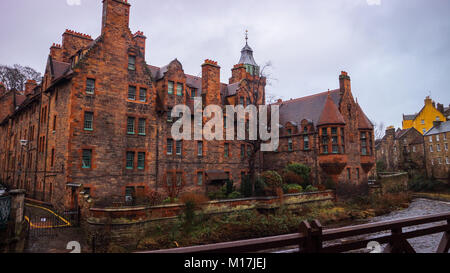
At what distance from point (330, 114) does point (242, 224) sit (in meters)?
17.7

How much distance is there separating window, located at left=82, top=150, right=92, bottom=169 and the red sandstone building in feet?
0.25

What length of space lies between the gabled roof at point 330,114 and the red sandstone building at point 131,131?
0.11 metres

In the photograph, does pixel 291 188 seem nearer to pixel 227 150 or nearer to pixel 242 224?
pixel 227 150

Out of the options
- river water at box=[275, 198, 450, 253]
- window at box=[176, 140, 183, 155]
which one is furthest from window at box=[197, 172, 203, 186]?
river water at box=[275, 198, 450, 253]

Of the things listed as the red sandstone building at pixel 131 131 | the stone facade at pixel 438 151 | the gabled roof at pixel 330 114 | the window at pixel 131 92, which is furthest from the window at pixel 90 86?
the stone facade at pixel 438 151

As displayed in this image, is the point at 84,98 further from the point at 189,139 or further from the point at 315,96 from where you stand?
the point at 315,96

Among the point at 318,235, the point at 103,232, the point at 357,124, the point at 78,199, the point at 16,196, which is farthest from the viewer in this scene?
the point at 357,124

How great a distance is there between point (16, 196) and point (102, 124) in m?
11.3

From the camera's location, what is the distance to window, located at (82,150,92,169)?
22.4 meters

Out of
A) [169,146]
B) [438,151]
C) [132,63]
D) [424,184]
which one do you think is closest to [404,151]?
[438,151]

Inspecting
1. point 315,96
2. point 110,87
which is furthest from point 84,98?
point 315,96

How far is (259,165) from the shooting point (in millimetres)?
37750

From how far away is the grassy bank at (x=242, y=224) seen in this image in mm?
19281

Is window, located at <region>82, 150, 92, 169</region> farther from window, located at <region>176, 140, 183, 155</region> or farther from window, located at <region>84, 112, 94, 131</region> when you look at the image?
window, located at <region>176, 140, 183, 155</region>
